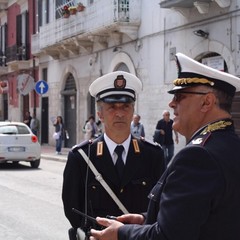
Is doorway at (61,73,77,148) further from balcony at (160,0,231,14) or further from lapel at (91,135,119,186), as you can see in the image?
lapel at (91,135,119,186)

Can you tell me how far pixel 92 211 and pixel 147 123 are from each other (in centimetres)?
1744

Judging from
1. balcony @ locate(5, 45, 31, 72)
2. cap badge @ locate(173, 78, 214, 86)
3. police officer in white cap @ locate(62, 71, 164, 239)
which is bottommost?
police officer in white cap @ locate(62, 71, 164, 239)

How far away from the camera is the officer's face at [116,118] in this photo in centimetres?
Answer: 362

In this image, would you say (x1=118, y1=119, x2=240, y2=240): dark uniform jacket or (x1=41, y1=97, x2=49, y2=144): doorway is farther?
(x1=41, y1=97, x2=49, y2=144): doorway

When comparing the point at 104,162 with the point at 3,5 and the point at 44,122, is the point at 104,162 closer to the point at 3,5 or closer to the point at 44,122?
the point at 44,122

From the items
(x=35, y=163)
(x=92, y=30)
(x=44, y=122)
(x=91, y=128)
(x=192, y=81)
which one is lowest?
(x=35, y=163)

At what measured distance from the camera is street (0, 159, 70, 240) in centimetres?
805

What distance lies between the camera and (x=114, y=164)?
11.4ft

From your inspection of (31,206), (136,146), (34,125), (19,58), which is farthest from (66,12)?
(136,146)

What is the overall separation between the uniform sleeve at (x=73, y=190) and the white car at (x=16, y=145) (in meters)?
14.7

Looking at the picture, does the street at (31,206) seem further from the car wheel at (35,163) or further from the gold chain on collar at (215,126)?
the gold chain on collar at (215,126)

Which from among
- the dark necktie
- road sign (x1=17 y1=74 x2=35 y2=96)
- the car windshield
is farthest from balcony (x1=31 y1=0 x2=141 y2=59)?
the dark necktie

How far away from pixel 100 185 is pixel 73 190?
18 cm

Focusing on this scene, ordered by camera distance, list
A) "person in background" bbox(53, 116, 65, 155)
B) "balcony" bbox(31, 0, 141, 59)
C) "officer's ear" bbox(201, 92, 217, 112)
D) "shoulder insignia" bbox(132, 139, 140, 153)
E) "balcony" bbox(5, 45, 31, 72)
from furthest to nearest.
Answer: "balcony" bbox(5, 45, 31, 72) < "person in background" bbox(53, 116, 65, 155) < "balcony" bbox(31, 0, 141, 59) < "shoulder insignia" bbox(132, 139, 140, 153) < "officer's ear" bbox(201, 92, 217, 112)
